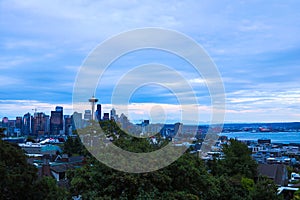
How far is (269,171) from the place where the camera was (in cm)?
2344

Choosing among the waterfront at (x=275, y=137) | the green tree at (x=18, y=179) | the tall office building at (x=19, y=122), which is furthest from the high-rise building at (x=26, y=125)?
the green tree at (x=18, y=179)

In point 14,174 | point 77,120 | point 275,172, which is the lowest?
point 275,172

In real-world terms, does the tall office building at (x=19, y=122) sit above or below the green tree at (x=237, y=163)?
above

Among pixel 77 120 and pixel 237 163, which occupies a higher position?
pixel 77 120

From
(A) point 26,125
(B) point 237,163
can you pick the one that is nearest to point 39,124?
(A) point 26,125

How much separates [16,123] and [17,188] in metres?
68.6

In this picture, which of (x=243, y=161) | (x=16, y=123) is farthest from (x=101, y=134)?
(x=16, y=123)

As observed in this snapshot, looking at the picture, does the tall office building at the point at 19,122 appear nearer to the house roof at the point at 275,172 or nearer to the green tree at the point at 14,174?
the house roof at the point at 275,172

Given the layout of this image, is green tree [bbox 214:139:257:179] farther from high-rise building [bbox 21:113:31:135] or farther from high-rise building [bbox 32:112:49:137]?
high-rise building [bbox 21:113:31:135]

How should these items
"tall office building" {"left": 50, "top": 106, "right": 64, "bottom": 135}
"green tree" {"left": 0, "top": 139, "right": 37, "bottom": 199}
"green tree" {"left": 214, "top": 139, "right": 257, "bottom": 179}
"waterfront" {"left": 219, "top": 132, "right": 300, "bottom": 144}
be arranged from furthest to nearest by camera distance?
1. "waterfront" {"left": 219, "top": 132, "right": 300, "bottom": 144}
2. "tall office building" {"left": 50, "top": 106, "right": 64, "bottom": 135}
3. "green tree" {"left": 214, "top": 139, "right": 257, "bottom": 179}
4. "green tree" {"left": 0, "top": 139, "right": 37, "bottom": 199}

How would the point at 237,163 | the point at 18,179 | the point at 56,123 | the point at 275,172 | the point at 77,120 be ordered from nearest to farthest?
the point at 18,179 < the point at 77,120 < the point at 237,163 < the point at 275,172 < the point at 56,123

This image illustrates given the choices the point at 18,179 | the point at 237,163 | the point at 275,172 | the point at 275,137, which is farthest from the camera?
the point at 275,137

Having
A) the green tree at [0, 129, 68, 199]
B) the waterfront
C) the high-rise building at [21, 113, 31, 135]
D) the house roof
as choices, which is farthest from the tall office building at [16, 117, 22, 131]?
the green tree at [0, 129, 68, 199]

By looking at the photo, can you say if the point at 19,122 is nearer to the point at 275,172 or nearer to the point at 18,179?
the point at 275,172
